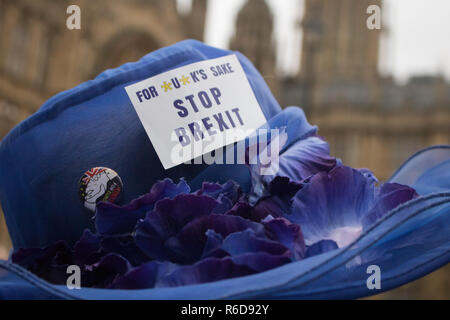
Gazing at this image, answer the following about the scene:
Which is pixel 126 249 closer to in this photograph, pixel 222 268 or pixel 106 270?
pixel 106 270

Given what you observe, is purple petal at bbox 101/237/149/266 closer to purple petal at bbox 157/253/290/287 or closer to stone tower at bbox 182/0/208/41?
purple petal at bbox 157/253/290/287

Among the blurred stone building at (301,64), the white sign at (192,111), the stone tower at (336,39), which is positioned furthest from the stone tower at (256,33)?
the white sign at (192,111)

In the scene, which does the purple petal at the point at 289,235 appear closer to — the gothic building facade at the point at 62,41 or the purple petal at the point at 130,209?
the purple petal at the point at 130,209

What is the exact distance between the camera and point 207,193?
0.91 meters

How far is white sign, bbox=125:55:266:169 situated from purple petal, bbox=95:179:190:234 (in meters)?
0.10

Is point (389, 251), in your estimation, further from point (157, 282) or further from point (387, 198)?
point (157, 282)

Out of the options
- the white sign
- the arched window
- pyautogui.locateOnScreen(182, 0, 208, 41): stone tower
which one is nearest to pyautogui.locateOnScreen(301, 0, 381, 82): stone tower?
pyautogui.locateOnScreen(182, 0, 208, 41): stone tower

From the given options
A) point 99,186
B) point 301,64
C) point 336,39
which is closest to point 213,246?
point 99,186

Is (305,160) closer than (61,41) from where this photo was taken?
Yes

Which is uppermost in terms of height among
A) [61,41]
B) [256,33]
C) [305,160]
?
[256,33]

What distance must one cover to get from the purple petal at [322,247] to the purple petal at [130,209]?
19cm

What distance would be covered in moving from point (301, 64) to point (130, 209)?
29169mm

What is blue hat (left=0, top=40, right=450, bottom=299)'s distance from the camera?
0.77 m

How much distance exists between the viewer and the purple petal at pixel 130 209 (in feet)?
2.93
